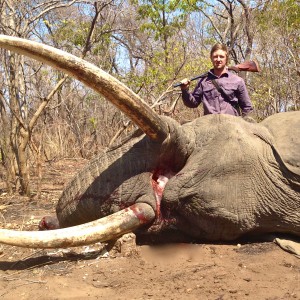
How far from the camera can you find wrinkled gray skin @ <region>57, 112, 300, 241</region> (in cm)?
376

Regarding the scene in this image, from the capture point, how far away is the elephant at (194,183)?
371 cm

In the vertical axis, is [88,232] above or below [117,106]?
below

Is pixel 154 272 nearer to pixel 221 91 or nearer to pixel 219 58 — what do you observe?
pixel 221 91

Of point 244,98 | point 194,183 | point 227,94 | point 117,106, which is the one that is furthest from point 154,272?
point 244,98

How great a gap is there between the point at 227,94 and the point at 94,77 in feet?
7.75

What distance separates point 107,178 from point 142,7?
Answer: 1661cm

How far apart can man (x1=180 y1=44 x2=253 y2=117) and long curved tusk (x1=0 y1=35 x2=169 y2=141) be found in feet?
5.76

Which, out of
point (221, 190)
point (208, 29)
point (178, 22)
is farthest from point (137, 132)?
point (208, 29)

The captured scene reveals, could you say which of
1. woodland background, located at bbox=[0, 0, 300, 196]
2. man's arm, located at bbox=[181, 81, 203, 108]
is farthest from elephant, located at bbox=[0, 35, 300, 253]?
woodland background, located at bbox=[0, 0, 300, 196]

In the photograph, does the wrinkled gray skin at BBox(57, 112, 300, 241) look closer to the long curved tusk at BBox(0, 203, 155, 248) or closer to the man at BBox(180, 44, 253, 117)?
the long curved tusk at BBox(0, 203, 155, 248)

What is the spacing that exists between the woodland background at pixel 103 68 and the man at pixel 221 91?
2.83 metres

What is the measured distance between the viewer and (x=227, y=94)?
529cm

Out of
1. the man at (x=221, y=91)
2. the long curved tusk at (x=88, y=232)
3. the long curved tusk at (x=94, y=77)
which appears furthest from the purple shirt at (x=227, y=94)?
the long curved tusk at (x=88, y=232)

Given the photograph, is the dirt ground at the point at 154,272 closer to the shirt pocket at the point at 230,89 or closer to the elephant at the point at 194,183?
the elephant at the point at 194,183
